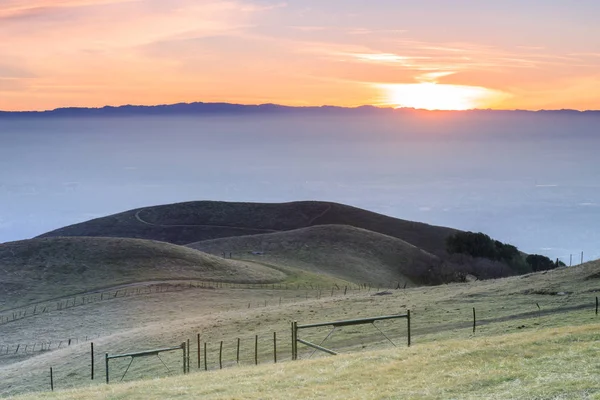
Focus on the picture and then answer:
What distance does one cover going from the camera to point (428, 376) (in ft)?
77.1

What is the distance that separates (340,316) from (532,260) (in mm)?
93363

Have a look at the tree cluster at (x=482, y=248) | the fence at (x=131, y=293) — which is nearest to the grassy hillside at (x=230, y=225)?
the tree cluster at (x=482, y=248)

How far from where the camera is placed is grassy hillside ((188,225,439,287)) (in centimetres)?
11675

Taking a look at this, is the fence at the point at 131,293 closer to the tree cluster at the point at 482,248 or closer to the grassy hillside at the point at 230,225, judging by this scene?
the tree cluster at the point at 482,248

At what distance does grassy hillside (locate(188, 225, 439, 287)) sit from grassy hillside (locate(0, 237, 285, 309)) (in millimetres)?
14033

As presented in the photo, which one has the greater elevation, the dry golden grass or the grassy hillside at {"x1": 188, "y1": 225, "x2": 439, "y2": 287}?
the dry golden grass

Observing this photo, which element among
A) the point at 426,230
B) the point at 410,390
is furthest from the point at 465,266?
the point at 410,390

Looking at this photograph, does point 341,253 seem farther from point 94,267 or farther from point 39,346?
point 39,346

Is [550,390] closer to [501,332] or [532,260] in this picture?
[501,332]

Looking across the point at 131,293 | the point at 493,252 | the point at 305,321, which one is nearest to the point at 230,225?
the point at 493,252

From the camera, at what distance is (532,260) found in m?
138

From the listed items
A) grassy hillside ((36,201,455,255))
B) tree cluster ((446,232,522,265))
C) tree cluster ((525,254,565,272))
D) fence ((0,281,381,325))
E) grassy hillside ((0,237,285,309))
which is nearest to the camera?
fence ((0,281,381,325))

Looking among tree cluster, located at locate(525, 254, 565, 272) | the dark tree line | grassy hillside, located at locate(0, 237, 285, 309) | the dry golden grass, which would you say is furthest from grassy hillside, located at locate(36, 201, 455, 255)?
the dry golden grass

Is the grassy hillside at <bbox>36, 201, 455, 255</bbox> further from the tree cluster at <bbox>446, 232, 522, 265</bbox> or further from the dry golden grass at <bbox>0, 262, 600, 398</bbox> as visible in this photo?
the dry golden grass at <bbox>0, 262, 600, 398</bbox>
